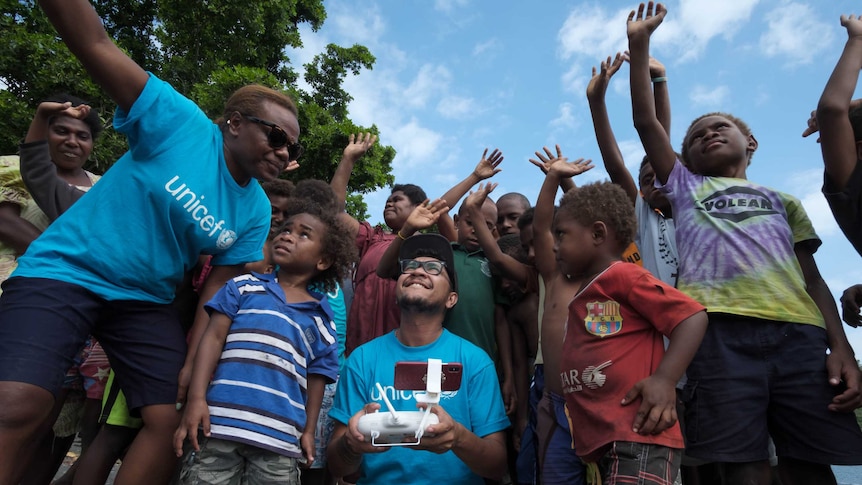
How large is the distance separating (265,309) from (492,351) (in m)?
1.73

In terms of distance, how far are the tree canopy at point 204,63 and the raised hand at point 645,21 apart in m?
8.64

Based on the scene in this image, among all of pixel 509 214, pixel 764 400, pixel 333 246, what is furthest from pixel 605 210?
pixel 509 214

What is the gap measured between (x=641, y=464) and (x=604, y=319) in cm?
59

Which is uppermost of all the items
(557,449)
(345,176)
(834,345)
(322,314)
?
(345,176)

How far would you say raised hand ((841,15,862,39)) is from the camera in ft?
9.23

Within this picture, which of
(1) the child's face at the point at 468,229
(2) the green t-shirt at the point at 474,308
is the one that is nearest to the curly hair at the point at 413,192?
(1) the child's face at the point at 468,229

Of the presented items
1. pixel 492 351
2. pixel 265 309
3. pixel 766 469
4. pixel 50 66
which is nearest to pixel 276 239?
pixel 265 309

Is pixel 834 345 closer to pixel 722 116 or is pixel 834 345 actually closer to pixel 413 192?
pixel 722 116

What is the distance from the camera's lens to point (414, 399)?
9.21ft

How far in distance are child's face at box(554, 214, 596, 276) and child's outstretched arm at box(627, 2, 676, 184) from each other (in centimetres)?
76

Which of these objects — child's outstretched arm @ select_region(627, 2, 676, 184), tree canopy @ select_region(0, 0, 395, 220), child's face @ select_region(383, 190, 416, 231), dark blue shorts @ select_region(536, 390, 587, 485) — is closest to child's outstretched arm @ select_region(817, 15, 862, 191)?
child's outstretched arm @ select_region(627, 2, 676, 184)

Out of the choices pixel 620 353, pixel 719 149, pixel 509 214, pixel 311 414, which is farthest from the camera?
pixel 509 214

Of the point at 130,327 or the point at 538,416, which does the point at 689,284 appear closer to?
the point at 538,416

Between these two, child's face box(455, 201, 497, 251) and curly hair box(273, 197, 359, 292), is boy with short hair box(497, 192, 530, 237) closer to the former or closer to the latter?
child's face box(455, 201, 497, 251)
